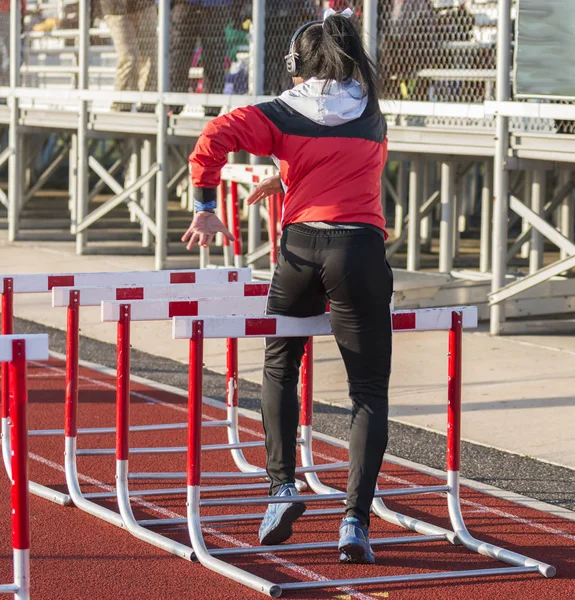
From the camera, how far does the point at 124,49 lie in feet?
52.8

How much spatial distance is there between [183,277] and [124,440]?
1269 mm

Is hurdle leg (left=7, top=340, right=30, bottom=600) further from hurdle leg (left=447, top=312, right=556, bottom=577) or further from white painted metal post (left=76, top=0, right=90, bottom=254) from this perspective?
white painted metal post (left=76, top=0, right=90, bottom=254)

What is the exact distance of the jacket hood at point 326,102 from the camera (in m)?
5.27

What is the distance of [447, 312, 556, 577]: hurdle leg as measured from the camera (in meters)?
5.50

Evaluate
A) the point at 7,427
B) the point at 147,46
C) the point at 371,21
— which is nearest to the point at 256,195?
the point at 7,427

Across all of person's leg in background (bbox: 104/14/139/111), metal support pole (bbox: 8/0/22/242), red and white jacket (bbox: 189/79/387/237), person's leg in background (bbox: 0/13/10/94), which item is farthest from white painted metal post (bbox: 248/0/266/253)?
red and white jacket (bbox: 189/79/387/237)

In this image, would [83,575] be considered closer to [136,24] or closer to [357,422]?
[357,422]

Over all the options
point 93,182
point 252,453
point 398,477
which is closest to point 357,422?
point 398,477

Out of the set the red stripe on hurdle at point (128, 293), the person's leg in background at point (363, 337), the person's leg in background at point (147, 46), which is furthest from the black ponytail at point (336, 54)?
the person's leg in background at point (147, 46)

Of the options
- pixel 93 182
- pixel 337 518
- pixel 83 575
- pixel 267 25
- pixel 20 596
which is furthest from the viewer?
pixel 93 182

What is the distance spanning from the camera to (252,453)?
A: 7531 mm

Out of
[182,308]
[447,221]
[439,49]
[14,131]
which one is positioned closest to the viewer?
[182,308]

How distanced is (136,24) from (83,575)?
1169 centimetres

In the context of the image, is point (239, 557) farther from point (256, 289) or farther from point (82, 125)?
point (82, 125)
